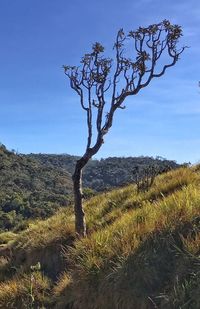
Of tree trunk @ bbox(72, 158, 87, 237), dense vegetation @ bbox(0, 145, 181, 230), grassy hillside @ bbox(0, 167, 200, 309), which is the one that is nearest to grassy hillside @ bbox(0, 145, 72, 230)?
dense vegetation @ bbox(0, 145, 181, 230)

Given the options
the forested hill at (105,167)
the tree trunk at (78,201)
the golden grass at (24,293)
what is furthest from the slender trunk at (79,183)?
the forested hill at (105,167)

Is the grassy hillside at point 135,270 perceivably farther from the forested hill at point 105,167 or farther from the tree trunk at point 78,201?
the forested hill at point 105,167

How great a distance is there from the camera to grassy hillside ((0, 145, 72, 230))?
80188 millimetres

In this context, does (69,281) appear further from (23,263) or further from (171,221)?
(23,263)

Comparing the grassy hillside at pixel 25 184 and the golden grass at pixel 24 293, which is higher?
the grassy hillside at pixel 25 184

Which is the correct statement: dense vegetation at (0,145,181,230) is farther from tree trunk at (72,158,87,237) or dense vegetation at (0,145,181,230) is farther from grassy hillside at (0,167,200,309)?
grassy hillside at (0,167,200,309)

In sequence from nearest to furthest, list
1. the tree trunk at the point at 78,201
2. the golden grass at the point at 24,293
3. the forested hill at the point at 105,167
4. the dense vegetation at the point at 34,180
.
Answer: the golden grass at the point at 24,293, the tree trunk at the point at 78,201, the dense vegetation at the point at 34,180, the forested hill at the point at 105,167

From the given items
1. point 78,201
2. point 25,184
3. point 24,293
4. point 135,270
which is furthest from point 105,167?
point 135,270

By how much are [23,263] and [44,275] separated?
2175 millimetres

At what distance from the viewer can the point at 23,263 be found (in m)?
14.1

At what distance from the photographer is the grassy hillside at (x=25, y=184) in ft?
263

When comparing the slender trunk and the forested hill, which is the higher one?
the forested hill

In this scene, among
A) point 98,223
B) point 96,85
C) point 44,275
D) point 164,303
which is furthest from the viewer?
Result: point 96,85

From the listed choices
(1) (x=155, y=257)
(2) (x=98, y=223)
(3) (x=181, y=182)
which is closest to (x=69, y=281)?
(1) (x=155, y=257)
